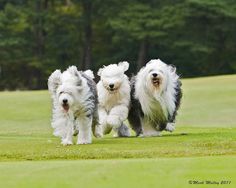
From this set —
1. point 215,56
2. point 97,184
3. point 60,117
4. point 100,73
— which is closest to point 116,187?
point 97,184

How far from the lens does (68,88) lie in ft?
51.5

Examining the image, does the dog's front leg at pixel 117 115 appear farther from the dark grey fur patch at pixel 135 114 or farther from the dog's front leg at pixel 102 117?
the dark grey fur patch at pixel 135 114

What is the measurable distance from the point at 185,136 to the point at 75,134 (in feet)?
7.48

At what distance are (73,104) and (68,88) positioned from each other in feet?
1.05

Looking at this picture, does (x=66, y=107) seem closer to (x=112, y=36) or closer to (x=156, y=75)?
(x=156, y=75)

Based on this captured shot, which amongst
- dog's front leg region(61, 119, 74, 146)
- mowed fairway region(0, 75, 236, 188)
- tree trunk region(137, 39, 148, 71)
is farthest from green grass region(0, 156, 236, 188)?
tree trunk region(137, 39, 148, 71)

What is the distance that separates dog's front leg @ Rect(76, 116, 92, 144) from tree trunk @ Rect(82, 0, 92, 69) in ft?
145

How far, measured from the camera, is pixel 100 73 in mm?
17891

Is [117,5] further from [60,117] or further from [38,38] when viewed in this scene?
[60,117]

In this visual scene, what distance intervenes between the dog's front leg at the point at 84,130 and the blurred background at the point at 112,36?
41.6m

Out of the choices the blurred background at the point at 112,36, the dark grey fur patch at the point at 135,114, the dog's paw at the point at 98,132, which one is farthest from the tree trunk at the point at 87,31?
the dog's paw at the point at 98,132

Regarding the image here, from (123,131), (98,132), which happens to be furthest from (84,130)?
(123,131)

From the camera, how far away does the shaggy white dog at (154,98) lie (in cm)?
1750

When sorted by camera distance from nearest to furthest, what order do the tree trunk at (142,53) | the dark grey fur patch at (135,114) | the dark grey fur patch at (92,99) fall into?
the dark grey fur patch at (92,99) → the dark grey fur patch at (135,114) → the tree trunk at (142,53)
